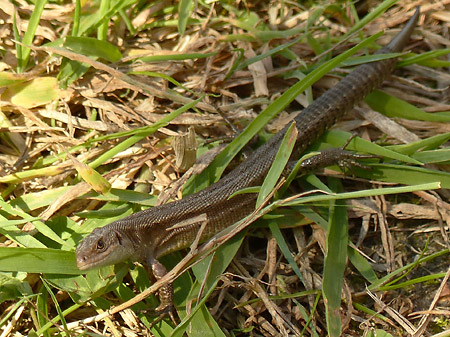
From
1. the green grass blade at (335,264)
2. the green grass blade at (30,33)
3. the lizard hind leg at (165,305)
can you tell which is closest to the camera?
the green grass blade at (335,264)

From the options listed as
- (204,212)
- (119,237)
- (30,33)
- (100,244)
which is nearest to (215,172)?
(204,212)

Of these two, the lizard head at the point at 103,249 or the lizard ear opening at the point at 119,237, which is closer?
the lizard head at the point at 103,249

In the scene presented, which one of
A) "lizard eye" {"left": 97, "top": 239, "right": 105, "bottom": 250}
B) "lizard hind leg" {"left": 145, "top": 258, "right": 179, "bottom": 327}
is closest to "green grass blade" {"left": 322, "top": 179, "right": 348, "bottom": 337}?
"lizard hind leg" {"left": 145, "top": 258, "right": 179, "bottom": 327}

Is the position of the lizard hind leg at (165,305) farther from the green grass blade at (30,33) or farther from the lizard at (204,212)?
the green grass blade at (30,33)

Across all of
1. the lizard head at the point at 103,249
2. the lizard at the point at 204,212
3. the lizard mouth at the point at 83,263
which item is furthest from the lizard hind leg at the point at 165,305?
the lizard mouth at the point at 83,263

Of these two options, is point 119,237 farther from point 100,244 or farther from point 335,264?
point 335,264

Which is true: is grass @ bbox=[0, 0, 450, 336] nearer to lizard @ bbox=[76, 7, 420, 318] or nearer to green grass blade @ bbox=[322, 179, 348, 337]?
green grass blade @ bbox=[322, 179, 348, 337]

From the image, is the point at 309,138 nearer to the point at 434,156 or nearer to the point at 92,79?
the point at 434,156
